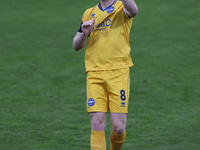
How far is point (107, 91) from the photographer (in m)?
5.18

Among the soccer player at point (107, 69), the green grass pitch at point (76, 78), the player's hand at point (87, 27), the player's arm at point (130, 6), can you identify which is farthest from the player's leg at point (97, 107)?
the green grass pitch at point (76, 78)

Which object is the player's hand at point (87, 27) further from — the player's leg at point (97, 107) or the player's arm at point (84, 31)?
the player's leg at point (97, 107)

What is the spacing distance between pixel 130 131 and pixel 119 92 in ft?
6.77

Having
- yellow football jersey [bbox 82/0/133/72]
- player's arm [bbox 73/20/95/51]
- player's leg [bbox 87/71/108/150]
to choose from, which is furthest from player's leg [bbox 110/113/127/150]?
player's arm [bbox 73/20/95/51]

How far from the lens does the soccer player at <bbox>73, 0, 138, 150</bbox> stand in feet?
16.7

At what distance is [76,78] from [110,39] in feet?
16.6

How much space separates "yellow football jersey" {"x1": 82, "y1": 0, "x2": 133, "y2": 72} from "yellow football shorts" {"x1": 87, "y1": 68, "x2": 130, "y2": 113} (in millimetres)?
80

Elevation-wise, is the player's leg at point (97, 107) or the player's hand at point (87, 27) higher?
the player's hand at point (87, 27)

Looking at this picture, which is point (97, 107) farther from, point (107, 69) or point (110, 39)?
point (110, 39)

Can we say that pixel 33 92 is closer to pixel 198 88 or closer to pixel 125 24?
pixel 198 88

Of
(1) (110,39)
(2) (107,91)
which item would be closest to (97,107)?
(2) (107,91)

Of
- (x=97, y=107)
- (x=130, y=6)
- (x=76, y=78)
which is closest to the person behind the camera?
(x=130, y=6)

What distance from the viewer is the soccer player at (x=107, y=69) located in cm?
510

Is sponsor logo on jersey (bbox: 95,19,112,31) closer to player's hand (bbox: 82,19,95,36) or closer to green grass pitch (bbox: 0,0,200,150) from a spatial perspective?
player's hand (bbox: 82,19,95,36)
